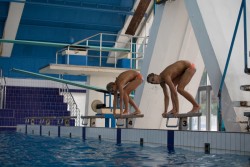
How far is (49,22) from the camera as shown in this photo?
16797mm

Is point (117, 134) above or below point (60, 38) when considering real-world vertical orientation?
below

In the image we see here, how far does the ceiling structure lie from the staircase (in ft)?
3.39

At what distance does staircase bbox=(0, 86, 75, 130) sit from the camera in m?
16.1

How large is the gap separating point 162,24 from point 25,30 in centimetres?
1070

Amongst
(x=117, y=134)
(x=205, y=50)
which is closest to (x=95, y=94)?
(x=117, y=134)

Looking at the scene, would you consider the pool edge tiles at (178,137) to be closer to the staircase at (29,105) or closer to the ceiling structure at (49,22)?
the ceiling structure at (49,22)

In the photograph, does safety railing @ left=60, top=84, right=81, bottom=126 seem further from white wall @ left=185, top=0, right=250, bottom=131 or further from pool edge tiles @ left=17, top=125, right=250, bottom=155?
white wall @ left=185, top=0, right=250, bottom=131

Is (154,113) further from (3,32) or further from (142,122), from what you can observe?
(3,32)

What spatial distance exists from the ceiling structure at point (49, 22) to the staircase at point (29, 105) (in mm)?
1034

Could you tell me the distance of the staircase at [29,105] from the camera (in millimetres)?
16094

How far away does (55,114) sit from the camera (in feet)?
55.4

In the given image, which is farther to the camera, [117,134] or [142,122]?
[142,122]

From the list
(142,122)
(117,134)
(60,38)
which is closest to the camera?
(117,134)

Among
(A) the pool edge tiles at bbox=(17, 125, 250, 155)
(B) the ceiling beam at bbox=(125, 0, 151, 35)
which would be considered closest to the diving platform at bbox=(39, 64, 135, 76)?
(B) the ceiling beam at bbox=(125, 0, 151, 35)
